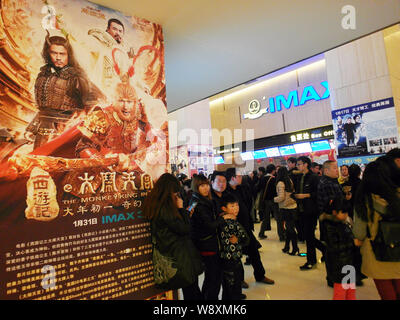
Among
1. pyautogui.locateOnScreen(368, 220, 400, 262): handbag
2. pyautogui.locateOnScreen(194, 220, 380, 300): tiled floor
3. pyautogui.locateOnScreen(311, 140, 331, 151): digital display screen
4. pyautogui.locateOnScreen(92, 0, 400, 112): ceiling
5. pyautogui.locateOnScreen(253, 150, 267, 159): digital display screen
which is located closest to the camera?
pyautogui.locateOnScreen(368, 220, 400, 262): handbag

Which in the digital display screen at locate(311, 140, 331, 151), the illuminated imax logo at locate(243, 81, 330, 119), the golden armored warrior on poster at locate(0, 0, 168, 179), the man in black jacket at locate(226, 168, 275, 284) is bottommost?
the man in black jacket at locate(226, 168, 275, 284)

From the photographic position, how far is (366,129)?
6652 mm

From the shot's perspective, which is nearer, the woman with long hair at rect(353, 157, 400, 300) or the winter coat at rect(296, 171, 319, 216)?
the woman with long hair at rect(353, 157, 400, 300)

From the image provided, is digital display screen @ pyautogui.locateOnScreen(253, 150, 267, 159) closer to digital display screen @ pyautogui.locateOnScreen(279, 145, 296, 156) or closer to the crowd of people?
digital display screen @ pyautogui.locateOnScreen(279, 145, 296, 156)

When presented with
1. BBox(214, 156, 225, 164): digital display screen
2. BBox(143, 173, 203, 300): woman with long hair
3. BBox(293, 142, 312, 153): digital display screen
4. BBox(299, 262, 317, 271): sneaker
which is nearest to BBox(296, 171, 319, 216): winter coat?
BBox(299, 262, 317, 271): sneaker

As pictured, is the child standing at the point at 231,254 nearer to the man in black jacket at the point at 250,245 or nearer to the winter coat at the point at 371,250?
the man in black jacket at the point at 250,245

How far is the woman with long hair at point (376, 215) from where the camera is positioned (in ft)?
6.68

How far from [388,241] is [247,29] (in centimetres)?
242

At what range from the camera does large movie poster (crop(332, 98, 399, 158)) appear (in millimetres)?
6324

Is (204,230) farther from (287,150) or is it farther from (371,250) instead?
(287,150)

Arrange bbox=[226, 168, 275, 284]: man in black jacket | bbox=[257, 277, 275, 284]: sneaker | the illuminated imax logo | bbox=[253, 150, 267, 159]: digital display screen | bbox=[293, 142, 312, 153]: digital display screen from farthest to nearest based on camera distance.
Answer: bbox=[253, 150, 267, 159]: digital display screen, bbox=[293, 142, 312, 153]: digital display screen, the illuminated imax logo, bbox=[257, 277, 275, 284]: sneaker, bbox=[226, 168, 275, 284]: man in black jacket

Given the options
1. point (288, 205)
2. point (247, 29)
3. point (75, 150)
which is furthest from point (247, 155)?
point (75, 150)

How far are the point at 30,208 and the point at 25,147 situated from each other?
0.41 metres

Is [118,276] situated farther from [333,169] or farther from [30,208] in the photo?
[333,169]
